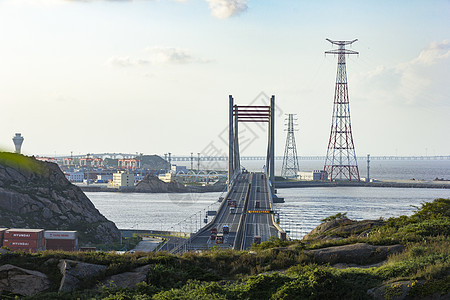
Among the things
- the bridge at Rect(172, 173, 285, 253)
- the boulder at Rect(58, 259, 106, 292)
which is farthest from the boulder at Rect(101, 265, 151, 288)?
the bridge at Rect(172, 173, 285, 253)

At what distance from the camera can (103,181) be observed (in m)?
179

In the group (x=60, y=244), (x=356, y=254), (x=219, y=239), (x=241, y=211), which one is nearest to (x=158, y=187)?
(x=241, y=211)

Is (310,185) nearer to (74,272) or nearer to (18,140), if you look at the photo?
(18,140)

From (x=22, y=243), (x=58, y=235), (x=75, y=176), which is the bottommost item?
(x=22, y=243)

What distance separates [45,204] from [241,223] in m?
20.5

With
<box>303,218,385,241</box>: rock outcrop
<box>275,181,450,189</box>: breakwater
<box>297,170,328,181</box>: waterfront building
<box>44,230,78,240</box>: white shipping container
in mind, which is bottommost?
<box>44,230,78,240</box>: white shipping container

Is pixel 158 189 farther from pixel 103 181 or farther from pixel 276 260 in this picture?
pixel 276 260

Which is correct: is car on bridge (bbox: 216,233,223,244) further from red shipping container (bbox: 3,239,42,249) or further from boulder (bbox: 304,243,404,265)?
boulder (bbox: 304,243,404,265)

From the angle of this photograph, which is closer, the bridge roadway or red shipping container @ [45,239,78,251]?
red shipping container @ [45,239,78,251]

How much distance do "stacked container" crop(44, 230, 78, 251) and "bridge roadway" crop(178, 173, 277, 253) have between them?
30.1 ft

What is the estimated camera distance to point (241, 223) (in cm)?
5772

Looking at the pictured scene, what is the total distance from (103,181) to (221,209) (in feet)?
374

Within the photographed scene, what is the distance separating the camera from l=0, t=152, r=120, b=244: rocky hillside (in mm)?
55031

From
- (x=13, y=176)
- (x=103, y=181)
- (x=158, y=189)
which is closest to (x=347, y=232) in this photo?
(x=13, y=176)
